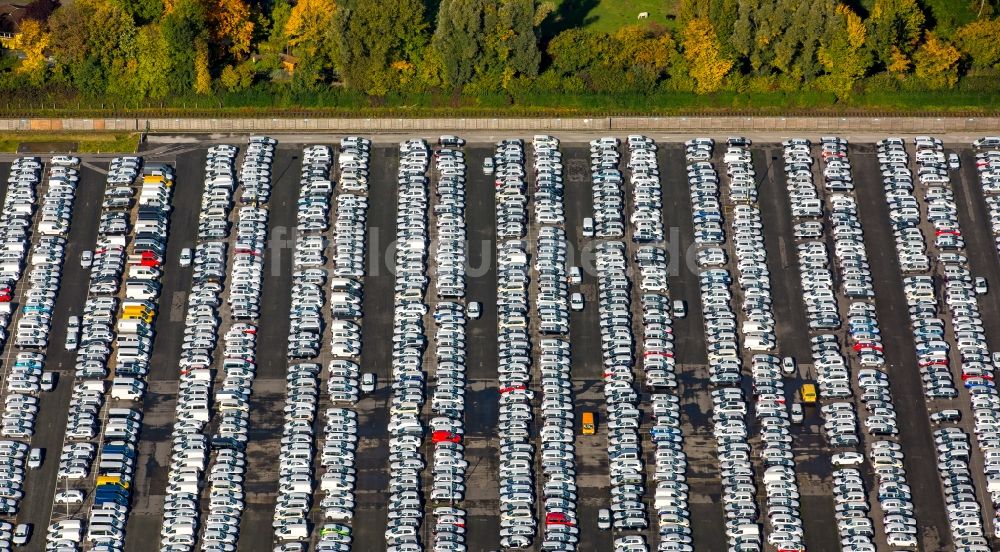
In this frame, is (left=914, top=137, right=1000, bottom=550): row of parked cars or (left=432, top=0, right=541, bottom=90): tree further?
(left=432, top=0, right=541, bottom=90): tree

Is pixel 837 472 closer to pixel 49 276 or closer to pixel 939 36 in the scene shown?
pixel 939 36

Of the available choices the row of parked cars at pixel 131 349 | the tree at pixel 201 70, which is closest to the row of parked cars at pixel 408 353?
the tree at pixel 201 70

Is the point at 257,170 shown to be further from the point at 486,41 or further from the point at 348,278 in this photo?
the point at 486,41

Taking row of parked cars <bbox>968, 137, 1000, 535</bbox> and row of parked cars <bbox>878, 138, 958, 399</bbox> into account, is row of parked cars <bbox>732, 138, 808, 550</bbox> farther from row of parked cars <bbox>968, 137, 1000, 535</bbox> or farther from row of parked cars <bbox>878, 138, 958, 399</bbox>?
row of parked cars <bbox>968, 137, 1000, 535</bbox>

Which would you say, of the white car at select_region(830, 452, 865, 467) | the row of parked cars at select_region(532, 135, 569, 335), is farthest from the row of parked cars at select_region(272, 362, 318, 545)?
the white car at select_region(830, 452, 865, 467)

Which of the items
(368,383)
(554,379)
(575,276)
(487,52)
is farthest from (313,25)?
(554,379)

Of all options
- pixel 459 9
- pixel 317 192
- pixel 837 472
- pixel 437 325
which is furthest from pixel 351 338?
pixel 837 472
